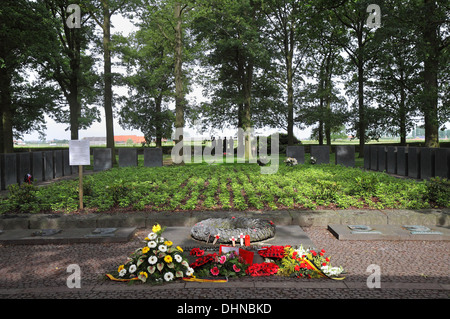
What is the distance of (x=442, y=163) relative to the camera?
41.9ft

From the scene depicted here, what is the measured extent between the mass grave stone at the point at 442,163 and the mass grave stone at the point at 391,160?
3.47m

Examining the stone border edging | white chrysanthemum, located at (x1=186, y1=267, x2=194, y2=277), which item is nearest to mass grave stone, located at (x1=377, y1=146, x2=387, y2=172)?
the stone border edging

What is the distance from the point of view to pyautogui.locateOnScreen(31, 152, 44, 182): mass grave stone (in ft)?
47.1

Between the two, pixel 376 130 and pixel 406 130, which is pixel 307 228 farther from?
pixel 406 130

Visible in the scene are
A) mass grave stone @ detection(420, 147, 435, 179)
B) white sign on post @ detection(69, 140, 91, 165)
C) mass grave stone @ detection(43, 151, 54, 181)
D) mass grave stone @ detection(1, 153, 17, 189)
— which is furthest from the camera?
mass grave stone @ detection(43, 151, 54, 181)

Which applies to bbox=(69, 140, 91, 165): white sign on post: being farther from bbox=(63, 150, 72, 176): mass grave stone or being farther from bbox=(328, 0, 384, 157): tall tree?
bbox=(328, 0, 384, 157): tall tree

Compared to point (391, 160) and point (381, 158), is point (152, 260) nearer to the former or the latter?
point (391, 160)

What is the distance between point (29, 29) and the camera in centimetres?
1741

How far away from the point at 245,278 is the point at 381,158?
15792 millimetres

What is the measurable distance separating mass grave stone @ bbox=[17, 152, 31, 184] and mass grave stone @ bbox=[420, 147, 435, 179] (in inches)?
636

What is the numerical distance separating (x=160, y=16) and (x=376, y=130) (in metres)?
17.3

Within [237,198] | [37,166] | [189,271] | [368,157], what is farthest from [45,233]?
[368,157]

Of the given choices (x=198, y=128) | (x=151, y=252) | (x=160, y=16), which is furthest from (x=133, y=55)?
(x=151, y=252)

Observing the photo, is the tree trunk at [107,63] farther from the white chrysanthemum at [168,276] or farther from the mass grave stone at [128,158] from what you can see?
the white chrysanthemum at [168,276]
